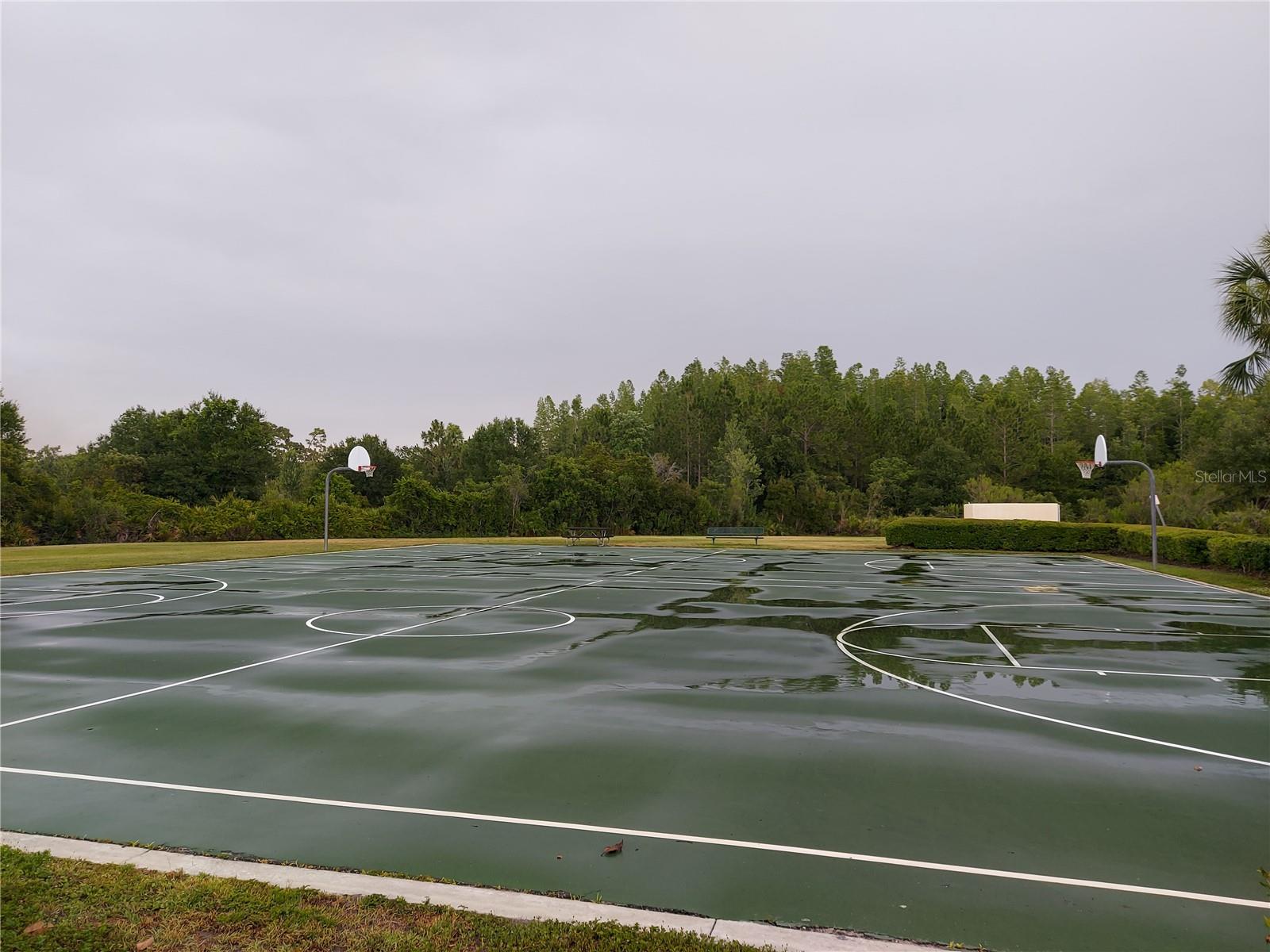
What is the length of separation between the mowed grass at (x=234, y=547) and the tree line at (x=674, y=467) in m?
2.50

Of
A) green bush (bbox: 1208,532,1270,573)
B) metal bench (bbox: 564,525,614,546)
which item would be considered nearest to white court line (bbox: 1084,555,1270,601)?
green bush (bbox: 1208,532,1270,573)

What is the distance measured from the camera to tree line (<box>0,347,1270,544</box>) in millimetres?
39500

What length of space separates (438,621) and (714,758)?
7866 mm

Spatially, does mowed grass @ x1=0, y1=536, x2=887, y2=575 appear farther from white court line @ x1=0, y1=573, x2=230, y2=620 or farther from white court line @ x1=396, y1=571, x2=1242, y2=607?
white court line @ x1=396, y1=571, x2=1242, y2=607

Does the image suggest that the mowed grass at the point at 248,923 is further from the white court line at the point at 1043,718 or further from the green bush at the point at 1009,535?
the green bush at the point at 1009,535

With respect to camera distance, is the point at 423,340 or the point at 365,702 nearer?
the point at 365,702

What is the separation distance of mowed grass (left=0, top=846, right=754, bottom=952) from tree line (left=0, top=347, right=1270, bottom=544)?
3305cm

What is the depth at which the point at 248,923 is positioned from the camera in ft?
10.6

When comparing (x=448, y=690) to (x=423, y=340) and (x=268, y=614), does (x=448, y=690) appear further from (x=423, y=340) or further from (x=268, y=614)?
(x=423, y=340)

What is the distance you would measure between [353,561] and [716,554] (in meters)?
13.8

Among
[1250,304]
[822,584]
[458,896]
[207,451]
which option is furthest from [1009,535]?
[207,451]

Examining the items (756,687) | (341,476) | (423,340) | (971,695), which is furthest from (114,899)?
(341,476)

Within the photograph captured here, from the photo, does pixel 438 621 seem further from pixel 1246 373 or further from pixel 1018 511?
pixel 1018 511

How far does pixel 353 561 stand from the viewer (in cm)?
2655
